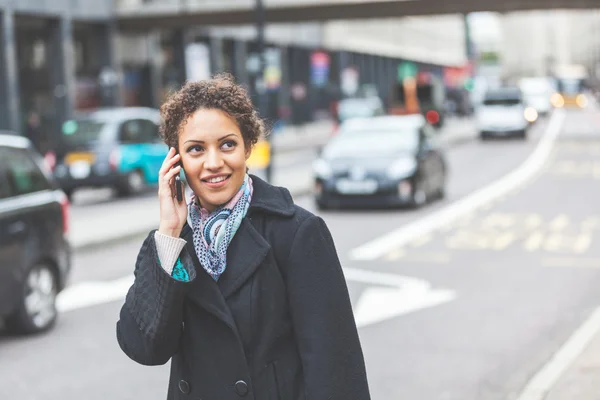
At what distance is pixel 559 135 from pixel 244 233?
42986 mm

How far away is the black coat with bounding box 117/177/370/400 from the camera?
8.34ft

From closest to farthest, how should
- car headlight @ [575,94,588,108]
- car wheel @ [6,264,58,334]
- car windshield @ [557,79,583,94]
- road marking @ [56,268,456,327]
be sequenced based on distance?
car wheel @ [6,264,58,334], road marking @ [56,268,456,327], car headlight @ [575,94,588,108], car windshield @ [557,79,583,94]

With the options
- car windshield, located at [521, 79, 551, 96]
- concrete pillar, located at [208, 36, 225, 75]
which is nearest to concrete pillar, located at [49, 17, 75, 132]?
concrete pillar, located at [208, 36, 225, 75]

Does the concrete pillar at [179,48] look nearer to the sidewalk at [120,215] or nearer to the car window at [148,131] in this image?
the sidewalk at [120,215]

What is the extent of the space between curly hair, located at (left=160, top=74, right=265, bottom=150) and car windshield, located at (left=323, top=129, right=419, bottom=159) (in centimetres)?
1468

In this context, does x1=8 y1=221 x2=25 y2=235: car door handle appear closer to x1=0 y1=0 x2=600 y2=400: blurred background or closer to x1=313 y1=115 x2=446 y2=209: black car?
x1=0 y1=0 x2=600 y2=400: blurred background

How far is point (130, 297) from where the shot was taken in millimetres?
2662

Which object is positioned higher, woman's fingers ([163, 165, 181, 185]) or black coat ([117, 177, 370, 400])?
woman's fingers ([163, 165, 181, 185])

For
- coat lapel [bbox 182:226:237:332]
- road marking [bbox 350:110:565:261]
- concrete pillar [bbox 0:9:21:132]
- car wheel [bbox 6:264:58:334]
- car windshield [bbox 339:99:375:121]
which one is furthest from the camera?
car windshield [bbox 339:99:375:121]

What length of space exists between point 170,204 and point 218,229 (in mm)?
143

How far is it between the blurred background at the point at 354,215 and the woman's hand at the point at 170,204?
0.41m

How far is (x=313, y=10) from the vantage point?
40.8 metres

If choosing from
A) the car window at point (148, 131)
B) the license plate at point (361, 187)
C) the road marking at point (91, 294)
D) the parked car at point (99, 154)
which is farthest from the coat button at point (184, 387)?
the car window at point (148, 131)

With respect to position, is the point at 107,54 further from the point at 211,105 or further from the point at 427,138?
the point at 211,105
